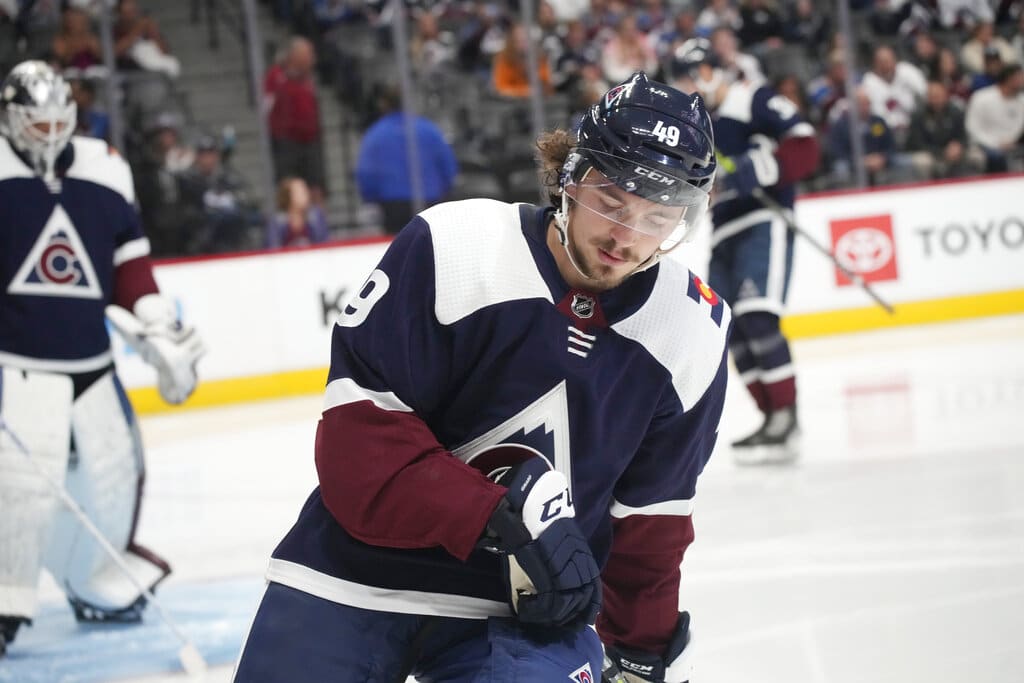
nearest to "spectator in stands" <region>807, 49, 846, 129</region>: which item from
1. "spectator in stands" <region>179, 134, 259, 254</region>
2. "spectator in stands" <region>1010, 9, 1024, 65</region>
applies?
"spectator in stands" <region>1010, 9, 1024, 65</region>

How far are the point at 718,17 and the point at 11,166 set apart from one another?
6.40m

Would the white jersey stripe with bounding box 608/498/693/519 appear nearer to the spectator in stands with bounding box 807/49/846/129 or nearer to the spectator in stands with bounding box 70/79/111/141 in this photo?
the spectator in stands with bounding box 70/79/111/141

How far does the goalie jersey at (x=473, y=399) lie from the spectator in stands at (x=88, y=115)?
608cm

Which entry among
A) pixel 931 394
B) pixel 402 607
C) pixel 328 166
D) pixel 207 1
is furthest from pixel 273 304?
pixel 402 607

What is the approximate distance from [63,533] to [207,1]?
5828 millimetres

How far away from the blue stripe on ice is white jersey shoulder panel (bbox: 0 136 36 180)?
1.14 metres

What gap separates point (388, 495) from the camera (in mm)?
1527

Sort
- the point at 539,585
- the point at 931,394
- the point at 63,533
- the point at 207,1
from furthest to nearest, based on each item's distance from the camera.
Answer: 1. the point at 207,1
2. the point at 931,394
3. the point at 63,533
4. the point at 539,585

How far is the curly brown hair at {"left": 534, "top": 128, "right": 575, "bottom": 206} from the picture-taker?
5.65ft

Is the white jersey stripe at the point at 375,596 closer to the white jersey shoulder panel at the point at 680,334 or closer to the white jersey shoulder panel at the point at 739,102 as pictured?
the white jersey shoulder panel at the point at 680,334

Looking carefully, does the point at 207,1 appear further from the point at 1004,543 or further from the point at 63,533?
the point at 1004,543

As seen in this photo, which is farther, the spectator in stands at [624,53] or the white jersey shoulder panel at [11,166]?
the spectator in stands at [624,53]

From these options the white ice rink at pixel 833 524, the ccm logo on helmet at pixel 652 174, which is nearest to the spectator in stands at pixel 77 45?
the white ice rink at pixel 833 524

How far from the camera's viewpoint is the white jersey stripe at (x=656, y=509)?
1716 mm
